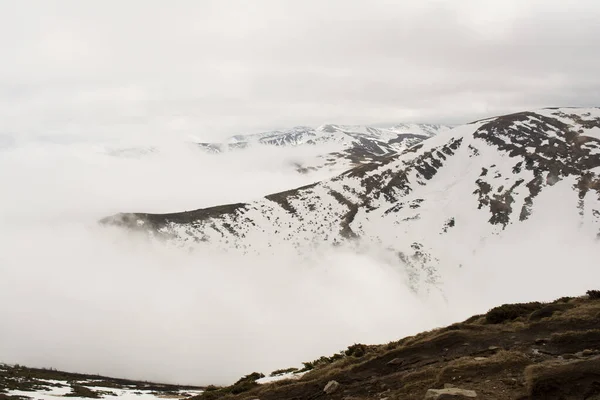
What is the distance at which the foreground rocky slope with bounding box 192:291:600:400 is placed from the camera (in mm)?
12453

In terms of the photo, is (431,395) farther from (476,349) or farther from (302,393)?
(302,393)

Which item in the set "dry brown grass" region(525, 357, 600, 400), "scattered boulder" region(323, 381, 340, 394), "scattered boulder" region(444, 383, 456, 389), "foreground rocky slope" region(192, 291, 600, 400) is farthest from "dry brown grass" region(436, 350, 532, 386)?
"scattered boulder" region(323, 381, 340, 394)

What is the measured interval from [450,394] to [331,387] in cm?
686

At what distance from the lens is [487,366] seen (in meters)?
15.4

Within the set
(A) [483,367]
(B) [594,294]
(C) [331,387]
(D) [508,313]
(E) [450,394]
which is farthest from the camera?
(B) [594,294]

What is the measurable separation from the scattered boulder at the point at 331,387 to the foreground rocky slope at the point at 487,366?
20 millimetres

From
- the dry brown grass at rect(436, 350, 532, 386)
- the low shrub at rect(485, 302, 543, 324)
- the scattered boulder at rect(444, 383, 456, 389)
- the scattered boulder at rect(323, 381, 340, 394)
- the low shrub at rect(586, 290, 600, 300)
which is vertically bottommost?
the scattered boulder at rect(323, 381, 340, 394)

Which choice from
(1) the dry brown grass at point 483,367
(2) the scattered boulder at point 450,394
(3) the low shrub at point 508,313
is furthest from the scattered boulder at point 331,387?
(3) the low shrub at point 508,313

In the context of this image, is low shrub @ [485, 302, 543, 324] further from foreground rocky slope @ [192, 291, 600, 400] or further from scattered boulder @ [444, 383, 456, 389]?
scattered boulder @ [444, 383, 456, 389]

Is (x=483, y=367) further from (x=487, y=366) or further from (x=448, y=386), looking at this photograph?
(x=448, y=386)

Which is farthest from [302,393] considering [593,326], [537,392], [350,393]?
[593,326]

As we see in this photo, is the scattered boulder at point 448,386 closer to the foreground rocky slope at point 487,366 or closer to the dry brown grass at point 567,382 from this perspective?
the foreground rocky slope at point 487,366

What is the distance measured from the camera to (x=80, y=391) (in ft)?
298

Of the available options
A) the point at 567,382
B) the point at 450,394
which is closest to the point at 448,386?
the point at 450,394
